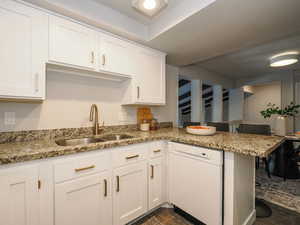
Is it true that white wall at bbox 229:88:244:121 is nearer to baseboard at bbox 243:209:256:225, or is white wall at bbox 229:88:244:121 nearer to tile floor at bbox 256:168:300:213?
tile floor at bbox 256:168:300:213

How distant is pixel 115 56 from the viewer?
1.70 metres

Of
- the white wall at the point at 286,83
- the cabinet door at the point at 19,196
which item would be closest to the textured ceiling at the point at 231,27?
the cabinet door at the point at 19,196

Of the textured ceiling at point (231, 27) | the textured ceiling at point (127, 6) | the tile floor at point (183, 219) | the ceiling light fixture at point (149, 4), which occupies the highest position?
the textured ceiling at point (127, 6)

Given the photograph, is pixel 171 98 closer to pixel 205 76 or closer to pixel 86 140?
pixel 205 76

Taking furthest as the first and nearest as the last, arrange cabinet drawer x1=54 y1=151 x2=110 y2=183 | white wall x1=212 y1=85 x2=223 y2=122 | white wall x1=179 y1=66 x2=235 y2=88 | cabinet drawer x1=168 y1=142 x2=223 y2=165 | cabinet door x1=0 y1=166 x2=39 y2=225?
white wall x1=212 y1=85 x2=223 y2=122 < white wall x1=179 y1=66 x2=235 y2=88 < cabinet drawer x1=168 y1=142 x2=223 y2=165 < cabinet drawer x1=54 y1=151 x2=110 y2=183 < cabinet door x1=0 y1=166 x2=39 y2=225

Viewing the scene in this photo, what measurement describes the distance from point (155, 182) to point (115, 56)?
5.03ft

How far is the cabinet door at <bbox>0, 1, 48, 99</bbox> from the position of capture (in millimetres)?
1113

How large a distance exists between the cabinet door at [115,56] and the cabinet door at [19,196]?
1.16m

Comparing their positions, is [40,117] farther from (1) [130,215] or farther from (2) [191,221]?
(2) [191,221]

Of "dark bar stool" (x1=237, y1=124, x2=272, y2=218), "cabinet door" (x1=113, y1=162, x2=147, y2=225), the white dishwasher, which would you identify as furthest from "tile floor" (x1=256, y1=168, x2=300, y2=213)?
"cabinet door" (x1=113, y1=162, x2=147, y2=225)

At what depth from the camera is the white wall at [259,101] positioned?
183 inches

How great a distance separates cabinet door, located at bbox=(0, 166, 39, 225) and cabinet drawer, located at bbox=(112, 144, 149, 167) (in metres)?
0.58

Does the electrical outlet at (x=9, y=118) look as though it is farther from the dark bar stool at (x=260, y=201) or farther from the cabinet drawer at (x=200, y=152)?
the dark bar stool at (x=260, y=201)

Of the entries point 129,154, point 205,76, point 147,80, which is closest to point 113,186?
point 129,154
